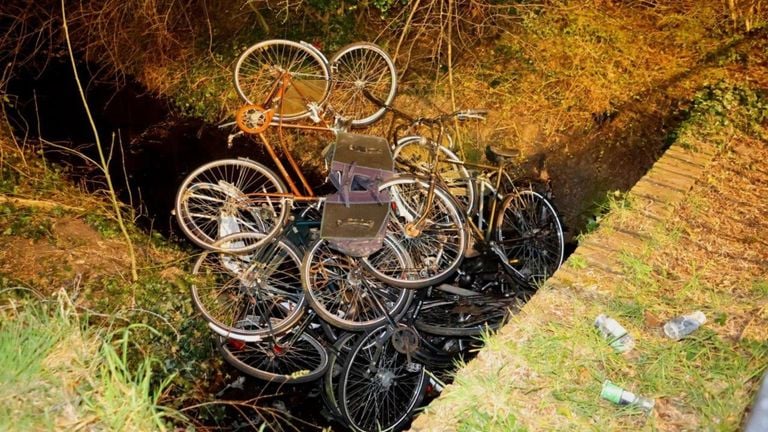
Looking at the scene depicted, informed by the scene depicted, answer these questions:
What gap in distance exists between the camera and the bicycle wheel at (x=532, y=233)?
6.11 m

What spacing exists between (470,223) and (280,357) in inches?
88.0

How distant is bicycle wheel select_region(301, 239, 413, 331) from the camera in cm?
556

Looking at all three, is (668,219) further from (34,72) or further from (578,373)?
(34,72)

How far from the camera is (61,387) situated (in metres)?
3.46

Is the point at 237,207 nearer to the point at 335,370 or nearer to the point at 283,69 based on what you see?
the point at 335,370

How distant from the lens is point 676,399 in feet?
11.1

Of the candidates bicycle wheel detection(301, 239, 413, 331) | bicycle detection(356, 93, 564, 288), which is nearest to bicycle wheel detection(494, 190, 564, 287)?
bicycle detection(356, 93, 564, 288)

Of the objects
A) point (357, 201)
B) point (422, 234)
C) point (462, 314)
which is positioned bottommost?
point (462, 314)

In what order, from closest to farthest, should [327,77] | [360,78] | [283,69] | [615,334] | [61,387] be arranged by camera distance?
[61,387] → [615,334] → [327,77] → [283,69] → [360,78]

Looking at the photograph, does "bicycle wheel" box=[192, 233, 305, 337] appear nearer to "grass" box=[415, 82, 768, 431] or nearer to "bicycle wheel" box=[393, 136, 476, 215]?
"bicycle wheel" box=[393, 136, 476, 215]

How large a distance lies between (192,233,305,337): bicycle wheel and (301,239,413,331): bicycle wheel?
304 millimetres

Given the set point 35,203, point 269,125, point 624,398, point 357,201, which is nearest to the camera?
point 624,398

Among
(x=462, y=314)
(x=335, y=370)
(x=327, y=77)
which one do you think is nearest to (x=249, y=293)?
(x=335, y=370)

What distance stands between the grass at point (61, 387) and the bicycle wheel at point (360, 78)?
456cm
